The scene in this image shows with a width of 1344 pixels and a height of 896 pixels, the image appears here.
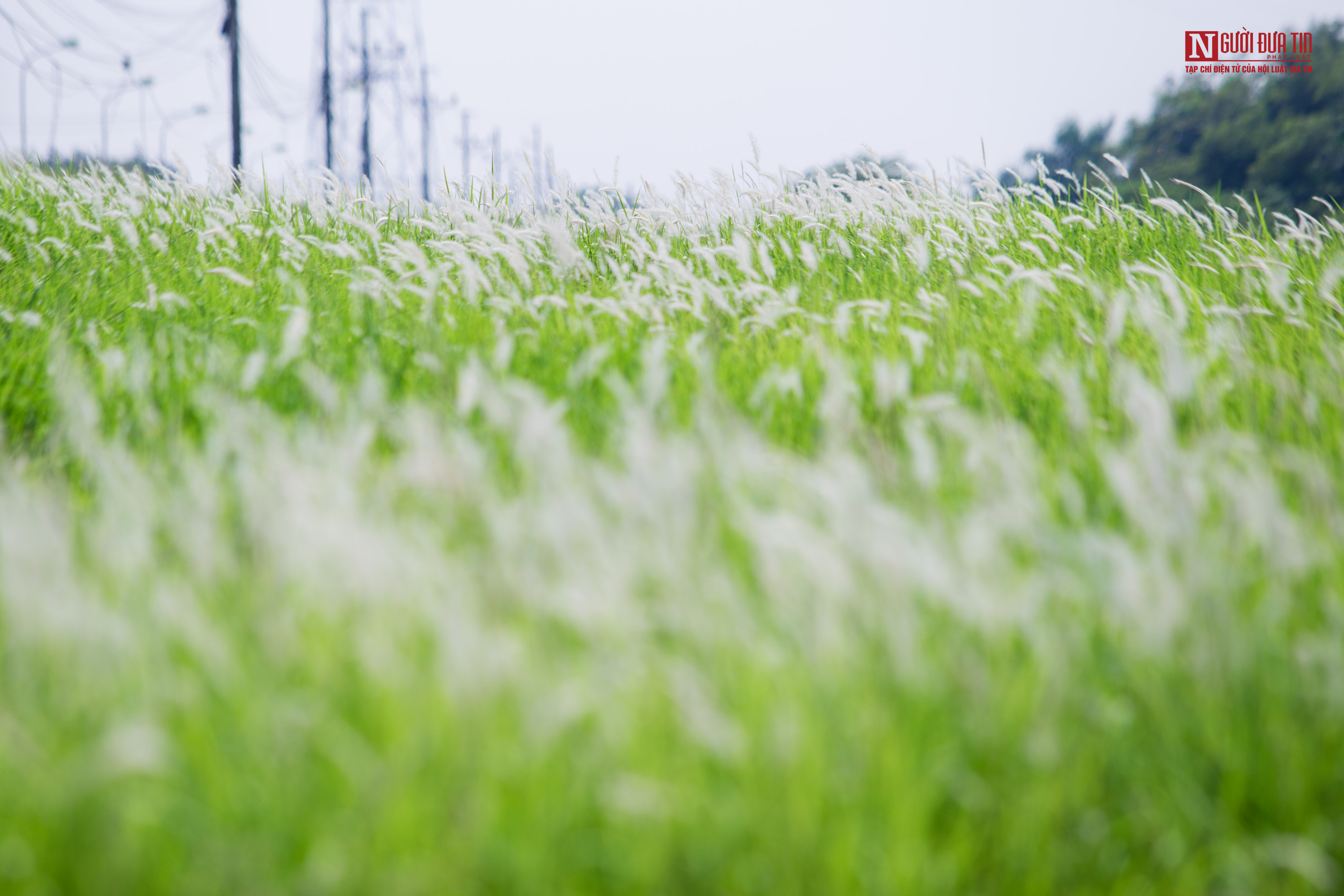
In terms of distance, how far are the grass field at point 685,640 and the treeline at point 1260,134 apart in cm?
3699

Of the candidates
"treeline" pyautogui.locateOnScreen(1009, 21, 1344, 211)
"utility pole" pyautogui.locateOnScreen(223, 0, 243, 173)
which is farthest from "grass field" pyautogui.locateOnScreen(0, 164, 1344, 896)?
"treeline" pyautogui.locateOnScreen(1009, 21, 1344, 211)

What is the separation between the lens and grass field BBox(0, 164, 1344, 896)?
1222mm

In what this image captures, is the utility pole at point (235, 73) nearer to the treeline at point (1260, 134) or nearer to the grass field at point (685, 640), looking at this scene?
the grass field at point (685, 640)

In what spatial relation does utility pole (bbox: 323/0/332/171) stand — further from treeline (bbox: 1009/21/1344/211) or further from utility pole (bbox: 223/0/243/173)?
treeline (bbox: 1009/21/1344/211)

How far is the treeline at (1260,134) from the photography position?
3981 cm

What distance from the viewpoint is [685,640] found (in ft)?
4.90

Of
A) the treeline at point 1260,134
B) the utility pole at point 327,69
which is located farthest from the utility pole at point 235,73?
the treeline at point 1260,134

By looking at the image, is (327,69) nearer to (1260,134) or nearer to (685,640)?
(685,640)

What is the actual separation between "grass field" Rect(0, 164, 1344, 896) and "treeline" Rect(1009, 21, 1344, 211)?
1456 inches

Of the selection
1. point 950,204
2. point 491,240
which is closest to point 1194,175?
point 950,204

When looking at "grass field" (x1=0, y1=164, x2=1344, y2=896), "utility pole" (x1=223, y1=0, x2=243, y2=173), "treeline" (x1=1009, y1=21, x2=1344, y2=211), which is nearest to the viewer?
"grass field" (x1=0, y1=164, x2=1344, y2=896)

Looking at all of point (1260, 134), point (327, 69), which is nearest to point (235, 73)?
point (327, 69)

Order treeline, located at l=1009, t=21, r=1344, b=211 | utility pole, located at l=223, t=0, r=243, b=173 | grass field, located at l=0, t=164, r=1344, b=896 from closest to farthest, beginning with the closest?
grass field, located at l=0, t=164, r=1344, b=896 → utility pole, located at l=223, t=0, r=243, b=173 → treeline, located at l=1009, t=21, r=1344, b=211

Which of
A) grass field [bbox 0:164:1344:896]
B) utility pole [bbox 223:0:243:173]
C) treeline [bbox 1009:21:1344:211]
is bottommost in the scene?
grass field [bbox 0:164:1344:896]
